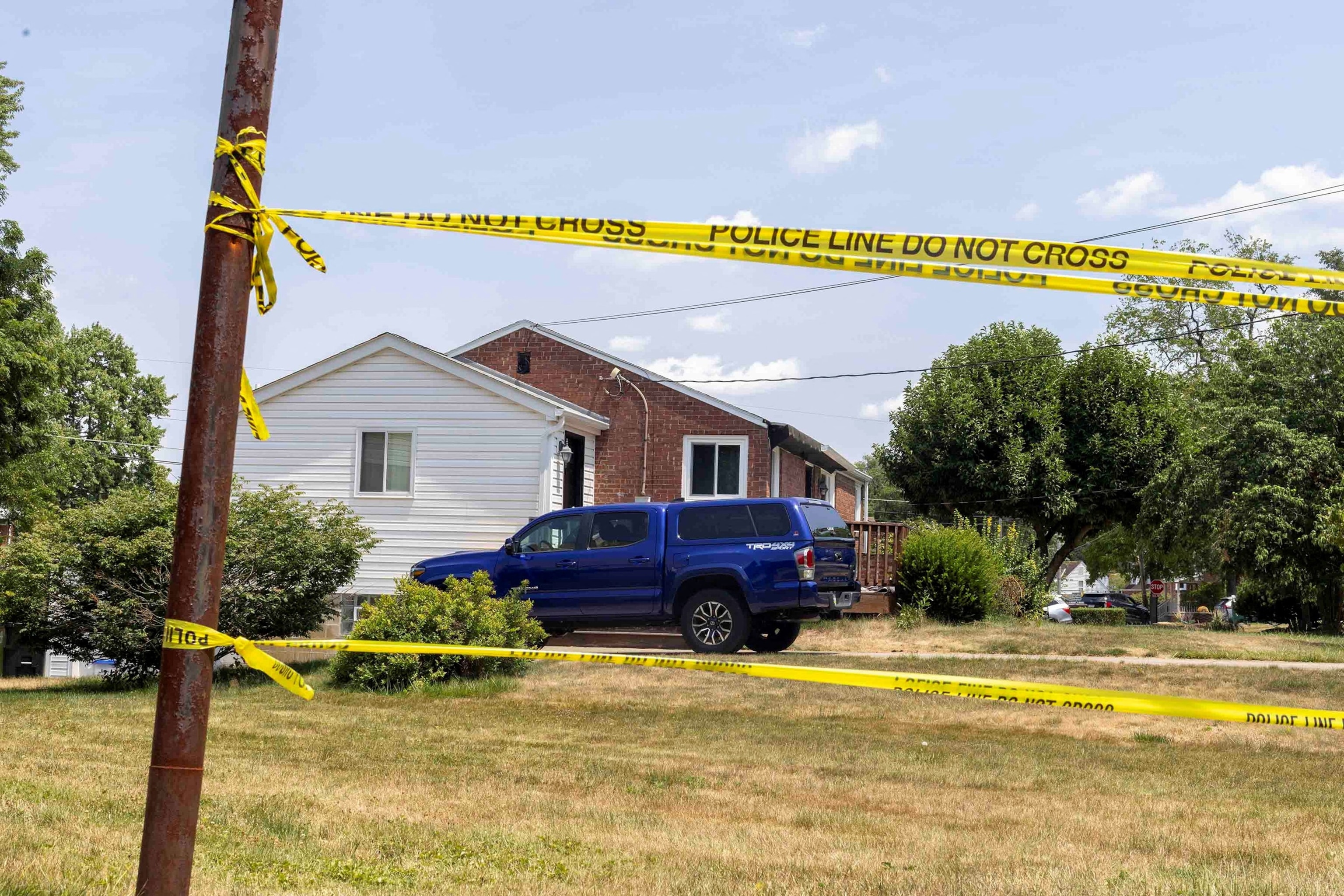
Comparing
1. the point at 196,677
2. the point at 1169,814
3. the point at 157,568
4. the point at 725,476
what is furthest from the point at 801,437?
the point at 196,677

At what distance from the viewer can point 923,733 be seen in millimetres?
10500

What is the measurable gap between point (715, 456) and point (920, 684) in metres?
21.4

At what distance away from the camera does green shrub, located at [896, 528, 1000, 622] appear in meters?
23.2

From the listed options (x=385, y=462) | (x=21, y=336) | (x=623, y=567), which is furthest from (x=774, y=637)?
(x=21, y=336)

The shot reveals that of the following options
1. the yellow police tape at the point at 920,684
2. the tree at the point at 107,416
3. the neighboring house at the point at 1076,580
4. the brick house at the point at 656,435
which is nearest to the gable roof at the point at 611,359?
the brick house at the point at 656,435

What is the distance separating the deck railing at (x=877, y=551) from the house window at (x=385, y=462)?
324 inches

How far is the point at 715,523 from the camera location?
1627cm

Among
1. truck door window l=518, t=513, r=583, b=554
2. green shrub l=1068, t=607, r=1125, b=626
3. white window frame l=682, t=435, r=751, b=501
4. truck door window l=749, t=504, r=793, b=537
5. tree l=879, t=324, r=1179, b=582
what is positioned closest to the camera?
truck door window l=749, t=504, r=793, b=537

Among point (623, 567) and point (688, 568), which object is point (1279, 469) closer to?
point (688, 568)

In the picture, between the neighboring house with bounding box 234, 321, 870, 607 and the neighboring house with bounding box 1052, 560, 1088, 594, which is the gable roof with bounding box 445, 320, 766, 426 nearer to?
the neighboring house with bounding box 234, 321, 870, 607

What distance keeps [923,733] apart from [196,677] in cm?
754

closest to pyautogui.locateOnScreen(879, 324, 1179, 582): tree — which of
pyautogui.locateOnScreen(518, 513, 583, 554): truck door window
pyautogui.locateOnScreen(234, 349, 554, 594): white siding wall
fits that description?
pyautogui.locateOnScreen(234, 349, 554, 594): white siding wall

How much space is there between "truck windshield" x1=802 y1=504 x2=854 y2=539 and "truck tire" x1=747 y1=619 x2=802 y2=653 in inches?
54.6

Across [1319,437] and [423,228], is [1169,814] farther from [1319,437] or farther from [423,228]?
[1319,437]
